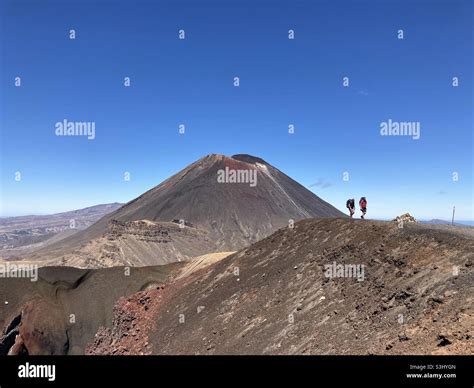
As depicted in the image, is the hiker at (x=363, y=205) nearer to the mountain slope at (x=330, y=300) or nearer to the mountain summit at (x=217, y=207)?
the mountain slope at (x=330, y=300)

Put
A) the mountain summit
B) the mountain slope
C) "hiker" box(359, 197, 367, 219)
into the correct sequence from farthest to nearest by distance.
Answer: the mountain summit
"hiker" box(359, 197, 367, 219)
the mountain slope

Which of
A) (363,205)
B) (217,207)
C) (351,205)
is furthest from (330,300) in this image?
(217,207)

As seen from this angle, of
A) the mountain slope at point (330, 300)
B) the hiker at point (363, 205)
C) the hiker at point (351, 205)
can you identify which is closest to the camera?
the mountain slope at point (330, 300)

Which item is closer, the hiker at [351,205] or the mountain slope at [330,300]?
the mountain slope at [330,300]

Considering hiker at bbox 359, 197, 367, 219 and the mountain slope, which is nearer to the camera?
the mountain slope

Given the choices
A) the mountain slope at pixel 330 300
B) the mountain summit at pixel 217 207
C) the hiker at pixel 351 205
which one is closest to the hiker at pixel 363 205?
the hiker at pixel 351 205

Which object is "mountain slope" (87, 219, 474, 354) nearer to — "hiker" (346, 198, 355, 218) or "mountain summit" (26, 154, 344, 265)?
"hiker" (346, 198, 355, 218)

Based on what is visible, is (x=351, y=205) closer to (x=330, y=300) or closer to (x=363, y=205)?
(x=363, y=205)

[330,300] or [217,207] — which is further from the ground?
[217,207]

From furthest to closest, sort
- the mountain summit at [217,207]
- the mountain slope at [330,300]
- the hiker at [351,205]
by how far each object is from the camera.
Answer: the mountain summit at [217,207] < the hiker at [351,205] < the mountain slope at [330,300]

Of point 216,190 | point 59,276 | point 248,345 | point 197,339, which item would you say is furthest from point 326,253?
point 216,190

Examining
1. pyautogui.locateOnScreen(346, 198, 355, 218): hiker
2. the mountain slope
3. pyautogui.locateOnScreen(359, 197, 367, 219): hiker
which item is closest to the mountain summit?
the mountain slope
